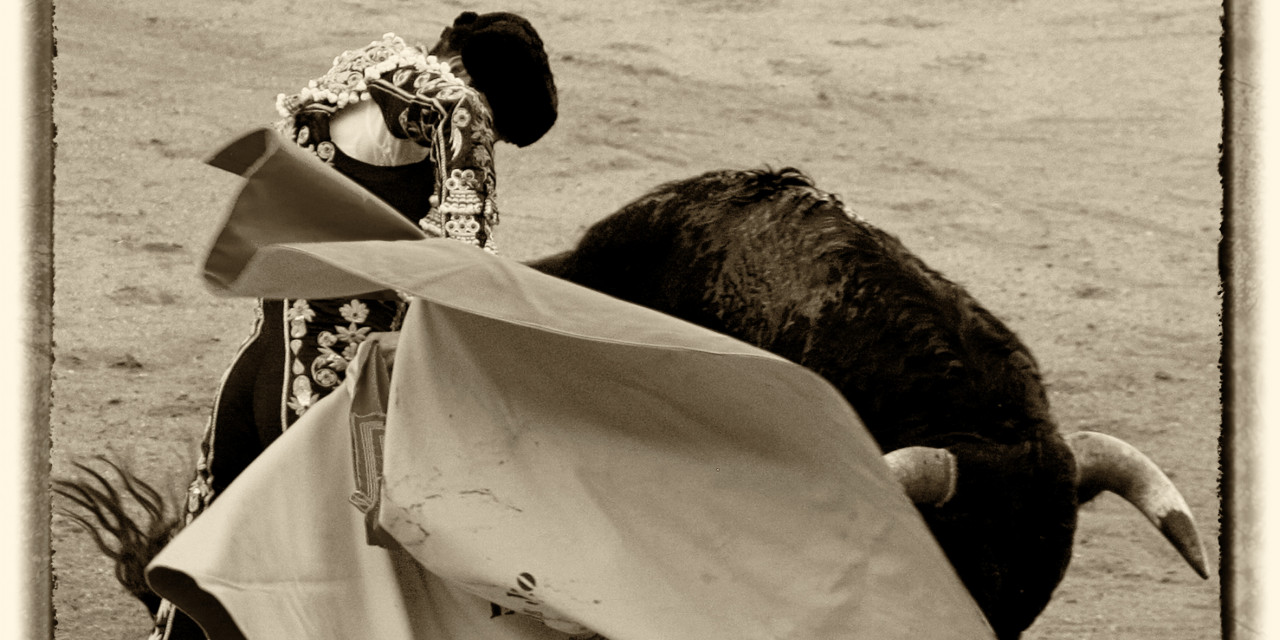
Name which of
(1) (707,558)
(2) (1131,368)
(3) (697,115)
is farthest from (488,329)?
(3) (697,115)

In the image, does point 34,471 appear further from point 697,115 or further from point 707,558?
point 697,115

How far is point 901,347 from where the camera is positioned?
7.25 ft

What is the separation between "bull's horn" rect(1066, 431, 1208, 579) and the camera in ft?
6.82

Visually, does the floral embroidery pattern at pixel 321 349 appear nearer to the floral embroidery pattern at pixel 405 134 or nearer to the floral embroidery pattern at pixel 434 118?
the floral embroidery pattern at pixel 405 134

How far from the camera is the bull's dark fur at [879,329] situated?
2.05 m

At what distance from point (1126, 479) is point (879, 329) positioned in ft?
1.23

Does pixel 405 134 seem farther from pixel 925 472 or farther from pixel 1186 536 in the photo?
pixel 1186 536

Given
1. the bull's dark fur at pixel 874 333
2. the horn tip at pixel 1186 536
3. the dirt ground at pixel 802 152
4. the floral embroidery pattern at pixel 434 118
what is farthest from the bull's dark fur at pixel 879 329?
the dirt ground at pixel 802 152

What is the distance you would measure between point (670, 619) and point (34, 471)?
1.61m

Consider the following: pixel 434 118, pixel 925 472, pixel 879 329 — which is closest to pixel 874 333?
pixel 879 329

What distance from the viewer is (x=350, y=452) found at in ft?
6.67

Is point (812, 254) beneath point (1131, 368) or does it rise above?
above

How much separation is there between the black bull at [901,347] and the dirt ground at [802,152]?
1.89 m

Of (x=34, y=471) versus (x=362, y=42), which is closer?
(x=34, y=471)
